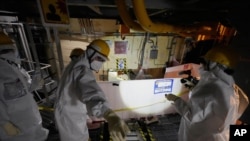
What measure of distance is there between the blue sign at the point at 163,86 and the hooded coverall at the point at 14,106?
2149 millimetres

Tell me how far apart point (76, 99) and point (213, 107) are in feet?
5.17

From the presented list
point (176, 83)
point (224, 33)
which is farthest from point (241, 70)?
point (176, 83)

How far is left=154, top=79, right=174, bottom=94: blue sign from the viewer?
121 inches

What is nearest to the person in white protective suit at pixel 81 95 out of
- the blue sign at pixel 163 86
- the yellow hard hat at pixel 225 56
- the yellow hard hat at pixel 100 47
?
the yellow hard hat at pixel 100 47

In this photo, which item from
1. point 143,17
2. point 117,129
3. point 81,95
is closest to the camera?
point 117,129

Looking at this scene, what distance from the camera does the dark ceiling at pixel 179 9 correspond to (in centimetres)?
152

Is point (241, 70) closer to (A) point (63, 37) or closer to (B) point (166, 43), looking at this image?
(B) point (166, 43)

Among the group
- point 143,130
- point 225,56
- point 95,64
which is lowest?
point 143,130

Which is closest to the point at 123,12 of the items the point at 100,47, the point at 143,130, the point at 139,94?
the point at 100,47

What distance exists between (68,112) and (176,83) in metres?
2.20

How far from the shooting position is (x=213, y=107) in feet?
5.34

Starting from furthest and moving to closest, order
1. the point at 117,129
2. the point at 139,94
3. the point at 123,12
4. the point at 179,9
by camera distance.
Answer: the point at 139,94
the point at 179,9
the point at 123,12
the point at 117,129

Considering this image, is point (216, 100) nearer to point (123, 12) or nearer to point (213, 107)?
point (213, 107)

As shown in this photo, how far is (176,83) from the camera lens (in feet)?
10.4
